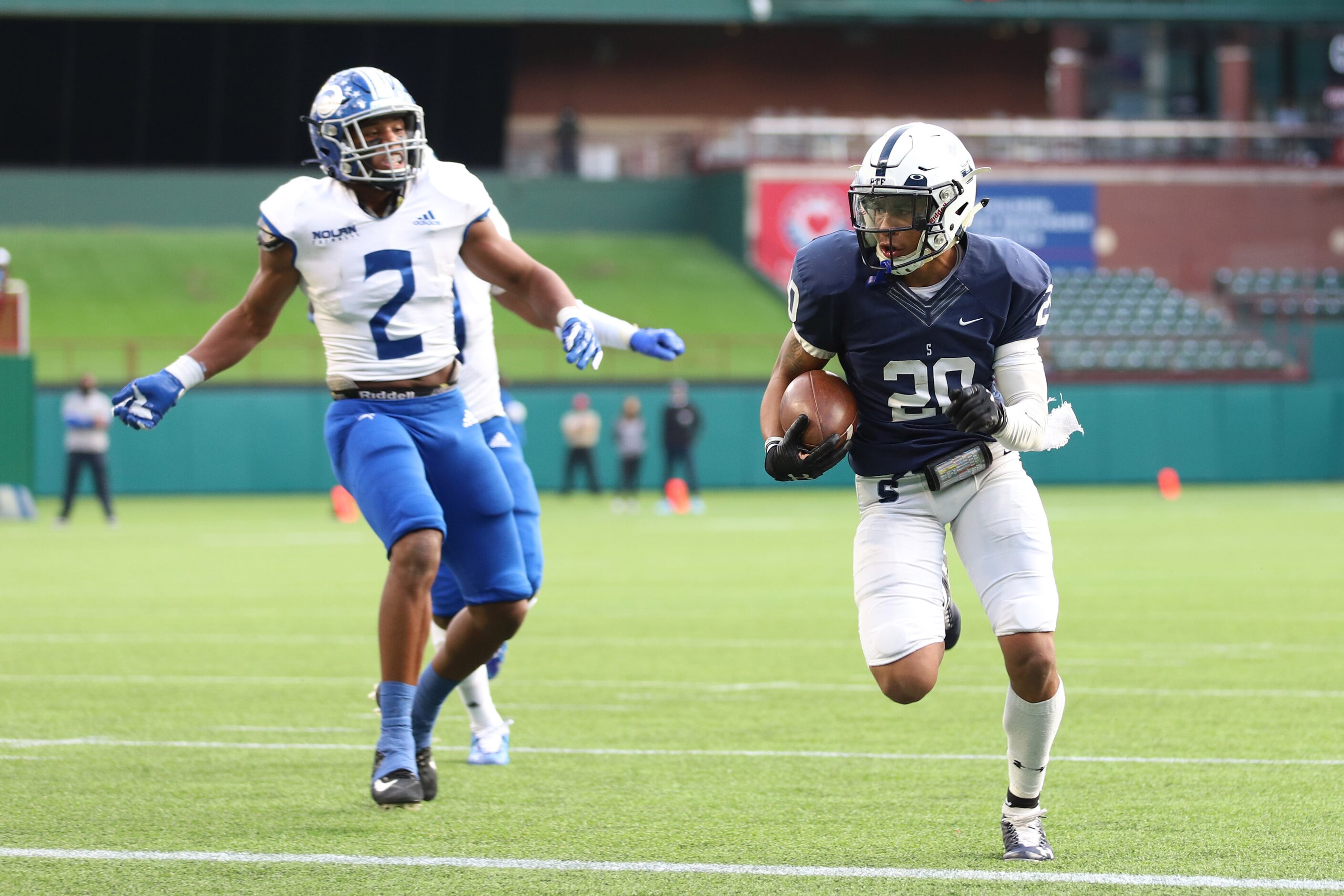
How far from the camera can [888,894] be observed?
4.38m

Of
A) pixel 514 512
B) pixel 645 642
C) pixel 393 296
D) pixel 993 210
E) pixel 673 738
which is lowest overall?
pixel 645 642

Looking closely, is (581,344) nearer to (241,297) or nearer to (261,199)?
(241,297)

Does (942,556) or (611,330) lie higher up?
(611,330)

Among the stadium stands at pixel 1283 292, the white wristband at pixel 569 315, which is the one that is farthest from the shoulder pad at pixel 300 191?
the stadium stands at pixel 1283 292

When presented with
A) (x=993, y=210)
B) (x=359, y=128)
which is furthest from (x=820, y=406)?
(x=993, y=210)

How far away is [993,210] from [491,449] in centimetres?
3100

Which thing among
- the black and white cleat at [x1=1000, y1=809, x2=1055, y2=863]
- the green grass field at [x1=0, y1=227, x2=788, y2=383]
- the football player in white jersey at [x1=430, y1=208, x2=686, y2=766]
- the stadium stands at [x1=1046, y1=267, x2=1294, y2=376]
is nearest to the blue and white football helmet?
the football player in white jersey at [x1=430, y1=208, x2=686, y2=766]

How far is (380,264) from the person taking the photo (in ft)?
19.1

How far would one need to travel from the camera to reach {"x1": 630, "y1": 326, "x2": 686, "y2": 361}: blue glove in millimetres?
5590

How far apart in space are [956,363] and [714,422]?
2536 cm

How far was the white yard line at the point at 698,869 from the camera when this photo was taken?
4473 millimetres

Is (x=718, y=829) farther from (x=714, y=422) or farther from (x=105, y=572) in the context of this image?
(x=714, y=422)

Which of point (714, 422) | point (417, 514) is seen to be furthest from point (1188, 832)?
point (714, 422)

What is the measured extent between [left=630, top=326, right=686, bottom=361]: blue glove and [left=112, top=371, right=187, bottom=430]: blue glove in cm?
144
